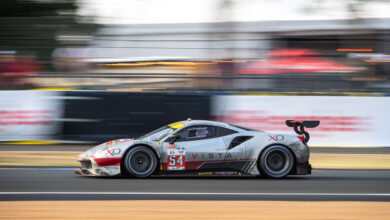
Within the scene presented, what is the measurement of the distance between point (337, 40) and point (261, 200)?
8175mm

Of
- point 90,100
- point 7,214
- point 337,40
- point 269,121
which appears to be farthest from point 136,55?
point 7,214

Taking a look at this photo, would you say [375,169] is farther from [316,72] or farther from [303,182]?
[316,72]

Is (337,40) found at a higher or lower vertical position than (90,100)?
higher

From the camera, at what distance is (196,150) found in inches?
338

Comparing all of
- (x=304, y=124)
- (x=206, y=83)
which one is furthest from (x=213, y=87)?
(x=304, y=124)

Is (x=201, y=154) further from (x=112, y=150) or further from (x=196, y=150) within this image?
(x=112, y=150)

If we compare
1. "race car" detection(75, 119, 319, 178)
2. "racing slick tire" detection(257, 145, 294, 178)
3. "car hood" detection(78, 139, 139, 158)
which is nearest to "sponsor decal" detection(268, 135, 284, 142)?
"race car" detection(75, 119, 319, 178)

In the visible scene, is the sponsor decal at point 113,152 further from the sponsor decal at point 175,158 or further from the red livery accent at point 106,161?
the sponsor decal at point 175,158

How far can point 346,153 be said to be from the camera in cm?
1270

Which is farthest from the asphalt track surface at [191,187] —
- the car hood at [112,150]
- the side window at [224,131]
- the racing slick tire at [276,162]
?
the side window at [224,131]

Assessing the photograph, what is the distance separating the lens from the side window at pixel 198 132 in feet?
28.6

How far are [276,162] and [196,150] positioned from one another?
133 centimetres

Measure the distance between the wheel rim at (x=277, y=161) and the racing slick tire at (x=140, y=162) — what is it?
5.84 feet

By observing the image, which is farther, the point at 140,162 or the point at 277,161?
the point at 277,161
